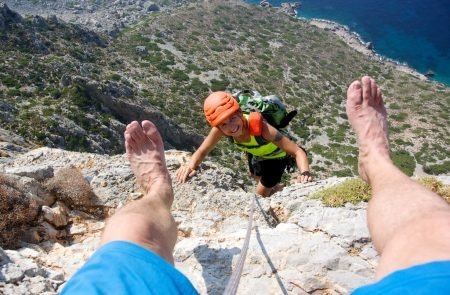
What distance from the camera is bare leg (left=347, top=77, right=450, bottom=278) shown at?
186 cm

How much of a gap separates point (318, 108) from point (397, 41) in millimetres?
30654

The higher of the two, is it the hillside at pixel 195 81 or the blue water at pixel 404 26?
the blue water at pixel 404 26

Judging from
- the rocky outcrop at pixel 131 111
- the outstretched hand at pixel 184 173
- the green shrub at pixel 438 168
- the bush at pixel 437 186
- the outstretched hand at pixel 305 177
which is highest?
the bush at pixel 437 186

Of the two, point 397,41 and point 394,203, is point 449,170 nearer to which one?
point 397,41

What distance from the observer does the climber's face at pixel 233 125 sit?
16.4 ft

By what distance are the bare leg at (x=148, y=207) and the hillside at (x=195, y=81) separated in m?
20.9

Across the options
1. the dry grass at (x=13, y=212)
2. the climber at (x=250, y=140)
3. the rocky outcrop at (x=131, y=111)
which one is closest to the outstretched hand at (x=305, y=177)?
the climber at (x=250, y=140)

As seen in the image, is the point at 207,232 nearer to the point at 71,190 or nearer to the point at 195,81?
the point at 71,190

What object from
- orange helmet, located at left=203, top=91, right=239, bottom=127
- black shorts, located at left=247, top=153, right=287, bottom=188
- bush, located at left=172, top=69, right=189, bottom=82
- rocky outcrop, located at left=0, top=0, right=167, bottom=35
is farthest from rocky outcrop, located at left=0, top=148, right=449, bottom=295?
rocky outcrop, located at left=0, top=0, right=167, bottom=35

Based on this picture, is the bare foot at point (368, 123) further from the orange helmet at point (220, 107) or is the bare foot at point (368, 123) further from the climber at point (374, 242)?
the orange helmet at point (220, 107)

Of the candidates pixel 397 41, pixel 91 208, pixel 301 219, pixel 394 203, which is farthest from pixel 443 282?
pixel 397 41

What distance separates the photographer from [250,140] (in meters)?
5.58

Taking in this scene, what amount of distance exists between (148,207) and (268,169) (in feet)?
11.9

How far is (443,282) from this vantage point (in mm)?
1461
